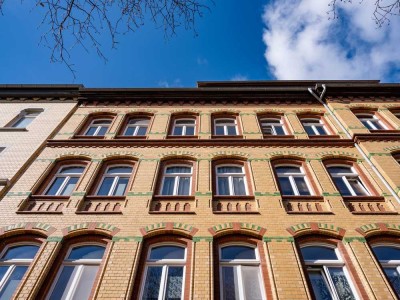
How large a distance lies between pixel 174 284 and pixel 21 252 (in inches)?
162

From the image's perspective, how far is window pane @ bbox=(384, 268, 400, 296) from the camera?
6273 mm

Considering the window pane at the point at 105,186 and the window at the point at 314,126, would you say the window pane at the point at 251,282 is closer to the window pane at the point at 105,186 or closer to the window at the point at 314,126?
the window pane at the point at 105,186

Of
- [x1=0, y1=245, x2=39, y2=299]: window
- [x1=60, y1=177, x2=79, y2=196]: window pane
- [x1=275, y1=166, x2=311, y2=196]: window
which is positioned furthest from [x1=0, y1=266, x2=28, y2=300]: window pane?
[x1=275, y1=166, x2=311, y2=196]: window

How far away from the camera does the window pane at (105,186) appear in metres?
9.14

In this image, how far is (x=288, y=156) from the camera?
1031 centimetres

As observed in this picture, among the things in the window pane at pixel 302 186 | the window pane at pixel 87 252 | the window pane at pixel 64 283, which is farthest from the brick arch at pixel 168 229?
the window pane at pixel 302 186

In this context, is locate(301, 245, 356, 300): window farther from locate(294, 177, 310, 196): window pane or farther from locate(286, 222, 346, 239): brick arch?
locate(294, 177, 310, 196): window pane

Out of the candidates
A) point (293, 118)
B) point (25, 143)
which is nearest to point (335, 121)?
point (293, 118)

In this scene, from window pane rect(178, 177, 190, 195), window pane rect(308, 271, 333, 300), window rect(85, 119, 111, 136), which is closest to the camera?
window pane rect(308, 271, 333, 300)

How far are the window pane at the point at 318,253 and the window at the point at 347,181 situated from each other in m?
2.41

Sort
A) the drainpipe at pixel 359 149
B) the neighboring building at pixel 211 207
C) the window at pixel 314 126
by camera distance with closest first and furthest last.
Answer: the neighboring building at pixel 211 207 → the drainpipe at pixel 359 149 → the window at pixel 314 126

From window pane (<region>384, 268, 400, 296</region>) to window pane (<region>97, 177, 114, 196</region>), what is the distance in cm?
800

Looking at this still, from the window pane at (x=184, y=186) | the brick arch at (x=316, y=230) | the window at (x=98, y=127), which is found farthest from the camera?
the window at (x=98, y=127)

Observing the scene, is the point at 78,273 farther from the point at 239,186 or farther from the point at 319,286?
the point at 319,286
